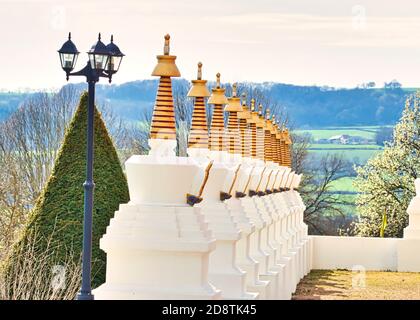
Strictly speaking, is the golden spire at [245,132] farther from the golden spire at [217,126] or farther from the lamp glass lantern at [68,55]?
the lamp glass lantern at [68,55]

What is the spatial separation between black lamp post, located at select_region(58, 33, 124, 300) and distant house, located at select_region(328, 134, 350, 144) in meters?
63.6

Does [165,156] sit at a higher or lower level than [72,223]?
higher

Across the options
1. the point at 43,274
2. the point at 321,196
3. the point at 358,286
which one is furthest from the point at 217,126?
the point at 321,196

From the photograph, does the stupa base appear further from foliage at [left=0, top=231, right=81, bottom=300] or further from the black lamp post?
foliage at [left=0, top=231, right=81, bottom=300]

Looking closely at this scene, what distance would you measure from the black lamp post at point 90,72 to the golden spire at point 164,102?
1178 millimetres

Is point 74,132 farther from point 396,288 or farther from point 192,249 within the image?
point 396,288

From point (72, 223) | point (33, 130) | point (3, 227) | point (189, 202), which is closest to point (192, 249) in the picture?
point (189, 202)

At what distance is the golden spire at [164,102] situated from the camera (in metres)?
16.9

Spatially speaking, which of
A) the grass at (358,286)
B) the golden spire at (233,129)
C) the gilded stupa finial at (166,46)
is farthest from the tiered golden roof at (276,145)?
the gilded stupa finial at (166,46)

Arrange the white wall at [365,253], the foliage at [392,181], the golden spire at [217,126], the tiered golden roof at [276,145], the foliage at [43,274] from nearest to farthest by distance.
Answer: the foliage at [43,274] → the golden spire at [217,126] → the tiered golden roof at [276,145] → the white wall at [365,253] → the foliage at [392,181]

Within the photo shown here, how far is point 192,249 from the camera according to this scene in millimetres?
16156

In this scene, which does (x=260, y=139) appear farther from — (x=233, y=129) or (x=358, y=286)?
(x=233, y=129)

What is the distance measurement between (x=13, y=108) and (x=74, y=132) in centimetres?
3800
